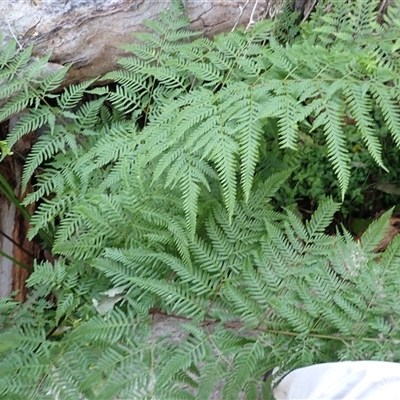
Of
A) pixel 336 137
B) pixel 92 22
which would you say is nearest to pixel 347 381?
pixel 336 137

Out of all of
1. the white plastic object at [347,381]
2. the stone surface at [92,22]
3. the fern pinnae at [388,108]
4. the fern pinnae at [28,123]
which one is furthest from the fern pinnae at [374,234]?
the fern pinnae at [28,123]

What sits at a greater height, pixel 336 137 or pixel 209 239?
pixel 336 137

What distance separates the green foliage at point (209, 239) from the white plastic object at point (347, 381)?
0.28ft

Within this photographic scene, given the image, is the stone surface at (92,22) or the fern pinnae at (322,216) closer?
the fern pinnae at (322,216)

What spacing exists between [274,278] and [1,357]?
1095 mm

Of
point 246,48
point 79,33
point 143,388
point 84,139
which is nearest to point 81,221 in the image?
point 84,139

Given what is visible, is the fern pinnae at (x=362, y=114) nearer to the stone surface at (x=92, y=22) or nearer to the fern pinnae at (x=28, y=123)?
the stone surface at (x=92, y=22)

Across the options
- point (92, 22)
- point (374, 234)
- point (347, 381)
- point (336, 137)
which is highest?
point (92, 22)

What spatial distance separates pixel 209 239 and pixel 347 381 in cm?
83

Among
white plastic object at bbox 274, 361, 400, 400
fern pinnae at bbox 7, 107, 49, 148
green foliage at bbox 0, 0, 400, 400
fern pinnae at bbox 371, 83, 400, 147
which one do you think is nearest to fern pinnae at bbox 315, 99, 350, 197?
green foliage at bbox 0, 0, 400, 400

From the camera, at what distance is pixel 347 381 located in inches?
56.5

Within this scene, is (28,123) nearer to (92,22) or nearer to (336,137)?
(92,22)

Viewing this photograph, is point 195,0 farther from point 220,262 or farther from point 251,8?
point 220,262

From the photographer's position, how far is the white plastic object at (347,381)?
1385 millimetres
